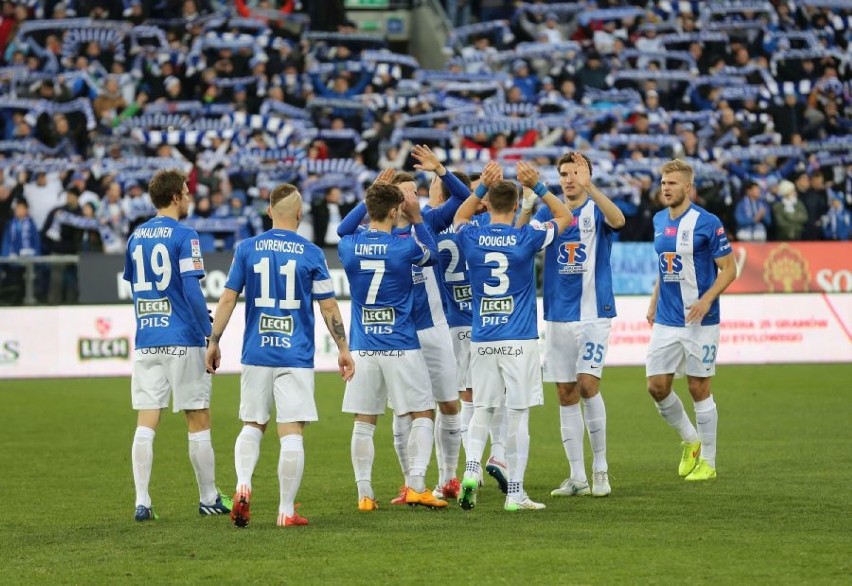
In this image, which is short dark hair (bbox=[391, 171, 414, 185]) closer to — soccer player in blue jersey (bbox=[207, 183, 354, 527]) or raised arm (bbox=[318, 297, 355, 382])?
soccer player in blue jersey (bbox=[207, 183, 354, 527])

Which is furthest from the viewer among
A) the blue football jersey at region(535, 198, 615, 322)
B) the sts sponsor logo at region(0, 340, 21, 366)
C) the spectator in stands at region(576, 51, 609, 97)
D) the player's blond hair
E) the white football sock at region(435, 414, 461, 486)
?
the spectator in stands at region(576, 51, 609, 97)

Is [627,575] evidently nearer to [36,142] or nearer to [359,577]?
[359,577]

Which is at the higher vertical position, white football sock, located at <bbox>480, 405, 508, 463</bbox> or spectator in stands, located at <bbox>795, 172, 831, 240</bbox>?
spectator in stands, located at <bbox>795, 172, 831, 240</bbox>

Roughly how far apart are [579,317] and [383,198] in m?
2.08

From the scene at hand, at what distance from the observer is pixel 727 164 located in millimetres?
28422

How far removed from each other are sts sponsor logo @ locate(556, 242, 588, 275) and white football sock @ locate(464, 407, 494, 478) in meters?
1.49

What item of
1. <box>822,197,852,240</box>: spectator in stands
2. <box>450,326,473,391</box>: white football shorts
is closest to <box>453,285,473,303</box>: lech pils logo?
<box>450,326,473,391</box>: white football shorts

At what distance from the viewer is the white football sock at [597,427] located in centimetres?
1064

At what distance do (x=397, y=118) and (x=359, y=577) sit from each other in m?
21.8

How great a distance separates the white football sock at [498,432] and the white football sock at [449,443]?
0.27 metres

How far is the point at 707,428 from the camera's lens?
38.5 feet

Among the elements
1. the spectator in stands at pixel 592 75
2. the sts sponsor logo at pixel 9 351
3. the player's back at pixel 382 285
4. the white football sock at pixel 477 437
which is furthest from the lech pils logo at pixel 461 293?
the spectator in stands at pixel 592 75

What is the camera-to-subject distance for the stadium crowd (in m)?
25.7

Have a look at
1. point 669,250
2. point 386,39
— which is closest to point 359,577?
point 669,250
